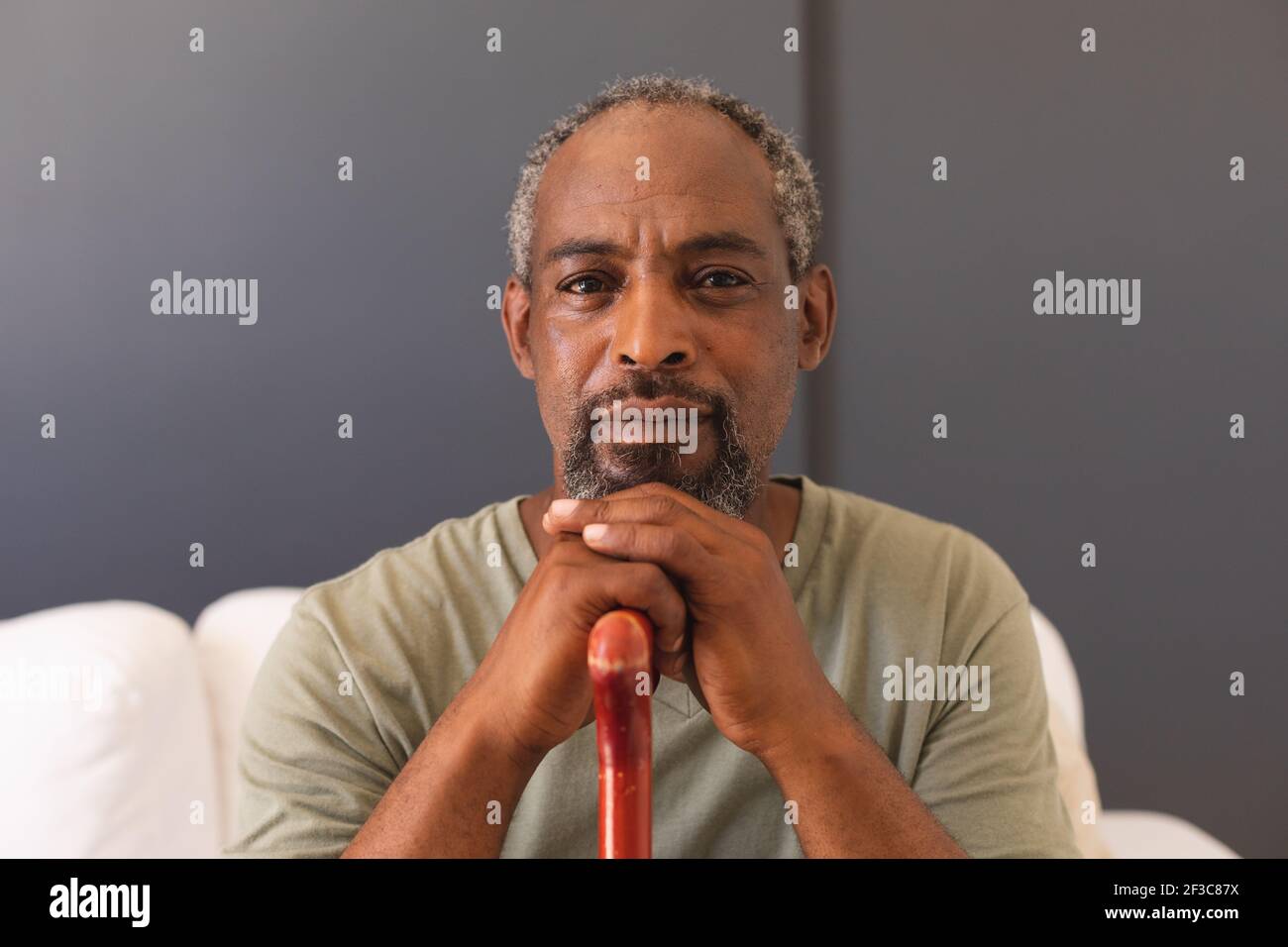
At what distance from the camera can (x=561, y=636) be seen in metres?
0.75

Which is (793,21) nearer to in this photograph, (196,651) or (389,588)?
(389,588)

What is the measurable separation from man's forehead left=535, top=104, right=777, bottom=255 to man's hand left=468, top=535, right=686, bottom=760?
0.34m

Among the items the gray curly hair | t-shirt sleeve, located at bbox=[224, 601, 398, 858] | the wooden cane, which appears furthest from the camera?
the gray curly hair

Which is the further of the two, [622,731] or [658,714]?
[658,714]

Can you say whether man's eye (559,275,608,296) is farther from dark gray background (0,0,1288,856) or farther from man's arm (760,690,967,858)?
dark gray background (0,0,1288,856)

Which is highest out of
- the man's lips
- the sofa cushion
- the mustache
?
the mustache

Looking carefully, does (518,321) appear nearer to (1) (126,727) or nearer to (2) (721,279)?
(2) (721,279)

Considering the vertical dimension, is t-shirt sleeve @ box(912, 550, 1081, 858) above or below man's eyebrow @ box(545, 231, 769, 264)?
below

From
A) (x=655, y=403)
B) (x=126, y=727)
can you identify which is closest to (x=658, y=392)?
(x=655, y=403)

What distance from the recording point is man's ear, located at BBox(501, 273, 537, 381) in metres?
1.11

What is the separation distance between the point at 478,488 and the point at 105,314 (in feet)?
1.87

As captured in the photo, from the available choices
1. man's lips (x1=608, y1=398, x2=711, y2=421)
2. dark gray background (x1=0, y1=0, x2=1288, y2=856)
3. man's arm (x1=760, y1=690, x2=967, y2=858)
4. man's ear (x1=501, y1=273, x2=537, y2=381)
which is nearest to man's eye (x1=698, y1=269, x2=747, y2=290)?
man's lips (x1=608, y1=398, x2=711, y2=421)

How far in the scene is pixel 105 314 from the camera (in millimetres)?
1493

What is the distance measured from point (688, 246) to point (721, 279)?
5cm
